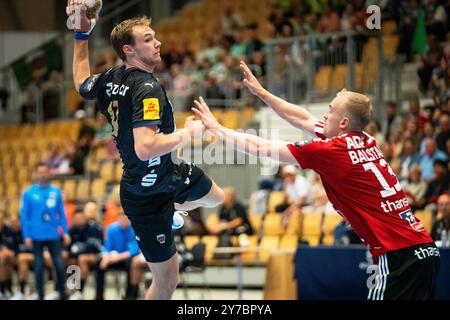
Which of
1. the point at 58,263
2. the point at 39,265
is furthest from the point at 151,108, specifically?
the point at 39,265

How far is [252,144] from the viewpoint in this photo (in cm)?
690

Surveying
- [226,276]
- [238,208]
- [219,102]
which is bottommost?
[226,276]

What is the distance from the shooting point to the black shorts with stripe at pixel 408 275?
6.48 metres

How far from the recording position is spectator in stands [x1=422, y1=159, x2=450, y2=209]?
45.9ft

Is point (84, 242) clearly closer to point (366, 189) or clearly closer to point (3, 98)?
point (3, 98)

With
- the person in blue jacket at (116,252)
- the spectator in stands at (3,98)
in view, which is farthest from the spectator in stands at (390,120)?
the spectator in stands at (3,98)

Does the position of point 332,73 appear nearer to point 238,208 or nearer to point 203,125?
point 238,208

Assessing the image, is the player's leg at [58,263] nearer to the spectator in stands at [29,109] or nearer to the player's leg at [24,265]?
the player's leg at [24,265]

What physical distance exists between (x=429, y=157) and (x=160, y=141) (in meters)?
8.30

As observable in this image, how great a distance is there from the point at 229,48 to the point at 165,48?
8.15 ft

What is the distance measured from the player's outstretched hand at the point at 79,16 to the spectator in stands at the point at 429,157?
305 inches

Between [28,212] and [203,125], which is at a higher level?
[203,125]
